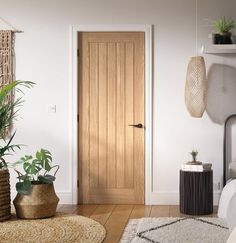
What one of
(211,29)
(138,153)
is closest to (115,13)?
(211,29)

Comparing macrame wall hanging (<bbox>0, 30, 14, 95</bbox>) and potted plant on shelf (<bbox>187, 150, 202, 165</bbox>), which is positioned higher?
macrame wall hanging (<bbox>0, 30, 14, 95</bbox>)

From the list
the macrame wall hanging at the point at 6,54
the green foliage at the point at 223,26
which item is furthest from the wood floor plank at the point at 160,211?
the macrame wall hanging at the point at 6,54

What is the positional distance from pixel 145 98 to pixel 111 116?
1.43 ft

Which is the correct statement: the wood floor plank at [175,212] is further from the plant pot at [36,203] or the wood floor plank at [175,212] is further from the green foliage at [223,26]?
the green foliage at [223,26]

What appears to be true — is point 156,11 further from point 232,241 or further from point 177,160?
point 232,241

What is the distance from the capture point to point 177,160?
5582 millimetres

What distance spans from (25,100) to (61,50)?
701 millimetres

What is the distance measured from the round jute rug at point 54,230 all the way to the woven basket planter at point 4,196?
9 centimetres

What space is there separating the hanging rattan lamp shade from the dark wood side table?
0.73 meters

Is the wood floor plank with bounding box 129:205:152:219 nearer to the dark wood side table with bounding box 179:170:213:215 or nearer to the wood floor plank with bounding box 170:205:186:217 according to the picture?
the wood floor plank with bounding box 170:205:186:217

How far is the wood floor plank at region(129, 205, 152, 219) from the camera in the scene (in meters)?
4.99

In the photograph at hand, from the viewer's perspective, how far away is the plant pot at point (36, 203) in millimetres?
4711

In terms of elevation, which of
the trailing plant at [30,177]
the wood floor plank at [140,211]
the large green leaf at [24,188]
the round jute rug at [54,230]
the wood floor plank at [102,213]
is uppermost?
the trailing plant at [30,177]

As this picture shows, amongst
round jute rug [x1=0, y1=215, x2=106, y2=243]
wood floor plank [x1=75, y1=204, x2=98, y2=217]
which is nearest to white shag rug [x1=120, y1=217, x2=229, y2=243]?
round jute rug [x1=0, y1=215, x2=106, y2=243]
